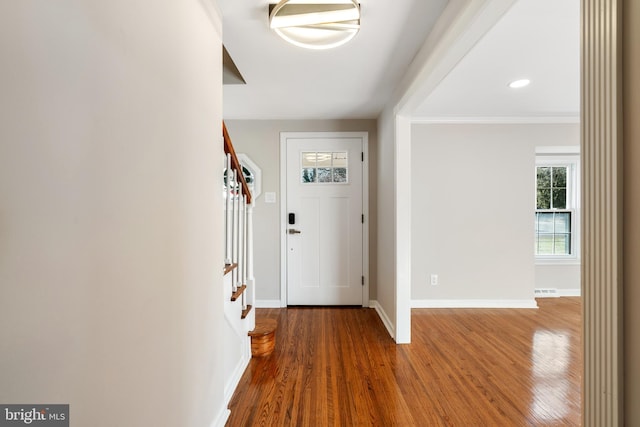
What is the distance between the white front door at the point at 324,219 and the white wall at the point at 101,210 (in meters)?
2.50

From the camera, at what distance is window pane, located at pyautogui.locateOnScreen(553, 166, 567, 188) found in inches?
177

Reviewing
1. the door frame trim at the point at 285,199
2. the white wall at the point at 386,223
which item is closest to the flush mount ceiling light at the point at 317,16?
the white wall at the point at 386,223

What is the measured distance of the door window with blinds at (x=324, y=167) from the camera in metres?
3.96

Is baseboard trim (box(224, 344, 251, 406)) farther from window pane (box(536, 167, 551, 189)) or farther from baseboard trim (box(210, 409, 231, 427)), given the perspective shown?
window pane (box(536, 167, 551, 189))

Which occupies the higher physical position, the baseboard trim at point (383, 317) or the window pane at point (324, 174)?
the window pane at point (324, 174)

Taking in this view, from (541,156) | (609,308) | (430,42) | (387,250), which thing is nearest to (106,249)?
(609,308)

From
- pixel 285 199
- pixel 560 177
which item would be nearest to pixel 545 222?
pixel 560 177

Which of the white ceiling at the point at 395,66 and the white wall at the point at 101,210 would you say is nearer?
the white wall at the point at 101,210

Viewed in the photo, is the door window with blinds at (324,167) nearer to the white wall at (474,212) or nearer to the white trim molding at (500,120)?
the white wall at (474,212)

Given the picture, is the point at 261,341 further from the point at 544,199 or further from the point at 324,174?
the point at 544,199

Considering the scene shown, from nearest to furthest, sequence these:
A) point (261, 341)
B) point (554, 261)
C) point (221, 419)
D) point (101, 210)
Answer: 1. point (101, 210)
2. point (221, 419)
3. point (261, 341)
4. point (554, 261)

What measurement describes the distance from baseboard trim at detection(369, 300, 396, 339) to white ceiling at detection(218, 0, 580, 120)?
2198 millimetres

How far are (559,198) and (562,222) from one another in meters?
0.34

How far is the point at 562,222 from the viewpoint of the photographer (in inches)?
178
